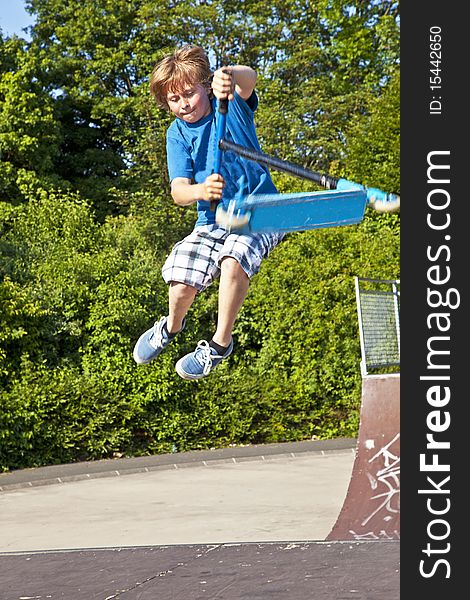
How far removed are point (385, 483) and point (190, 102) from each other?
6.37m

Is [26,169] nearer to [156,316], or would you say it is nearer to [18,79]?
[18,79]

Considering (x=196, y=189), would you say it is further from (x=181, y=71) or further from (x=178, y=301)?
(x=178, y=301)

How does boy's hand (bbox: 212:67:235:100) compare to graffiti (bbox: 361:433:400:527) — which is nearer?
boy's hand (bbox: 212:67:235:100)

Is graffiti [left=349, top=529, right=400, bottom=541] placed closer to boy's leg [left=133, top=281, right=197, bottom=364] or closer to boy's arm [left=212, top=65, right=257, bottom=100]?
boy's leg [left=133, top=281, right=197, bottom=364]

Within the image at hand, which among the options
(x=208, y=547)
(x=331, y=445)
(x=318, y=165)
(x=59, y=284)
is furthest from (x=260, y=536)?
(x=318, y=165)

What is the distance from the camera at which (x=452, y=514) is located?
417 cm

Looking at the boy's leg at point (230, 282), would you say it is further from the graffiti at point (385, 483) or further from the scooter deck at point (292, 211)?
the graffiti at point (385, 483)

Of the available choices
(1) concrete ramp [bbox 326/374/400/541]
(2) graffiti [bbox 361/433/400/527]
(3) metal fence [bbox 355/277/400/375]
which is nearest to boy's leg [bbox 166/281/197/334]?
(3) metal fence [bbox 355/277/400/375]

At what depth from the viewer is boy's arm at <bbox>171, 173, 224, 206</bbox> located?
3412 millimetres

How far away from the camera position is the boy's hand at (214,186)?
341 centimetres

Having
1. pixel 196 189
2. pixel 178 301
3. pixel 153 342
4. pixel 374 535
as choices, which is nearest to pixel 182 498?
pixel 374 535

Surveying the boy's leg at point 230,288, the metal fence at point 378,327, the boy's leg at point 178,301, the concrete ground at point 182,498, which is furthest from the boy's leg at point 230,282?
the concrete ground at point 182,498

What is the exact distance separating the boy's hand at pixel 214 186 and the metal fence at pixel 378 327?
231 inches

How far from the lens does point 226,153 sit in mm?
3734
